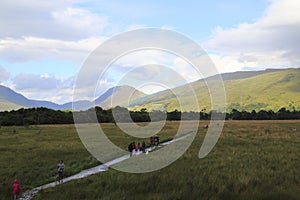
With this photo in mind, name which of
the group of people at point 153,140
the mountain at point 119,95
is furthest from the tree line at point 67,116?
the mountain at point 119,95

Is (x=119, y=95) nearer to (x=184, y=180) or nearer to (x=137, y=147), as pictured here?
(x=137, y=147)

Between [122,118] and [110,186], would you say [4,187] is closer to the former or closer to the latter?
[110,186]

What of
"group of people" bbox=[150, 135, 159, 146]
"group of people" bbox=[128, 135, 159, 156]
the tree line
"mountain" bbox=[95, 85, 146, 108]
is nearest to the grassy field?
"group of people" bbox=[128, 135, 159, 156]

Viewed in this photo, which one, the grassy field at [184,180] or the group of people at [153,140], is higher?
the group of people at [153,140]

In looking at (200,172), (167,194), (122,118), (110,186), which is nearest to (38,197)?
(110,186)

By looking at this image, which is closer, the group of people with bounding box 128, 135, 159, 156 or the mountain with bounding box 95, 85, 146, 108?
the mountain with bounding box 95, 85, 146, 108

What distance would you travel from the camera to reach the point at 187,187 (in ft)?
74.7

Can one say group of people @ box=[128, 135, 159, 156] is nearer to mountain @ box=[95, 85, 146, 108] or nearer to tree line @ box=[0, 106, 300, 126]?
mountain @ box=[95, 85, 146, 108]

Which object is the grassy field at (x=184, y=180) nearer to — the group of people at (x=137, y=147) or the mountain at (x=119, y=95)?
the group of people at (x=137, y=147)

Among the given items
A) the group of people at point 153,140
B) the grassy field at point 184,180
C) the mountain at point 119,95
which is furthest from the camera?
the group of people at point 153,140

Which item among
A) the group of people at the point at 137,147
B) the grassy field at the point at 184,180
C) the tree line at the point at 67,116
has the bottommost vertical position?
the grassy field at the point at 184,180

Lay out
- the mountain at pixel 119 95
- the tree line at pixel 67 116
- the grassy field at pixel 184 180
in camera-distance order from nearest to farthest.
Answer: the grassy field at pixel 184 180 → the mountain at pixel 119 95 → the tree line at pixel 67 116

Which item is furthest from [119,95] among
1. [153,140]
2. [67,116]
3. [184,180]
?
[67,116]

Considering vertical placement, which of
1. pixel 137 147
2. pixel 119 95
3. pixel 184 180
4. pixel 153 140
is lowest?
pixel 184 180
